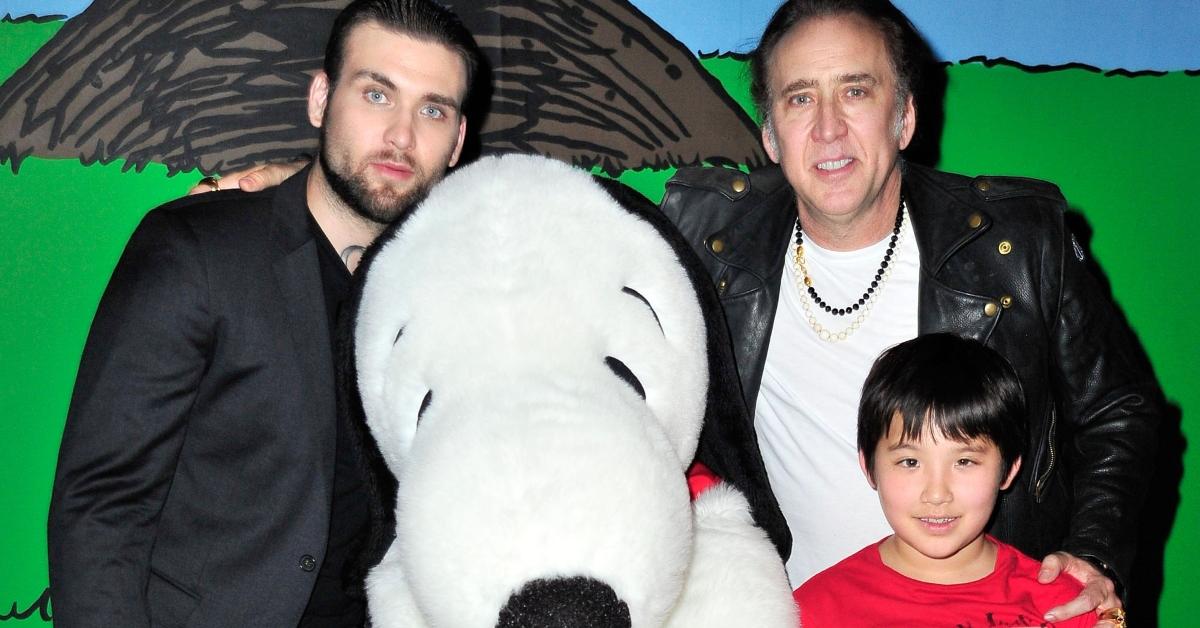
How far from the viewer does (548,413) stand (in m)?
0.89

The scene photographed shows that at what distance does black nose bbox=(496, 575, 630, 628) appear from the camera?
800 millimetres

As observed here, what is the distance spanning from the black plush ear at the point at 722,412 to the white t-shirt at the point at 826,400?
439 mm

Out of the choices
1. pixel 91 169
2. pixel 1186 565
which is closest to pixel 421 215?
pixel 91 169

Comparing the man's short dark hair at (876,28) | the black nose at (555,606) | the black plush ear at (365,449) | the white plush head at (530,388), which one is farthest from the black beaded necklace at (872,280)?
the black nose at (555,606)

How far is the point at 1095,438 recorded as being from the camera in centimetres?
163

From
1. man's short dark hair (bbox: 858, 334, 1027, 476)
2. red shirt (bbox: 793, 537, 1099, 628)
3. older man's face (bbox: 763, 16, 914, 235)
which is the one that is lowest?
red shirt (bbox: 793, 537, 1099, 628)

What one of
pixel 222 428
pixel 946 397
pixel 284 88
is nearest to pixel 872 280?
pixel 946 397

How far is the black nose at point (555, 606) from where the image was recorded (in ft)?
2.62

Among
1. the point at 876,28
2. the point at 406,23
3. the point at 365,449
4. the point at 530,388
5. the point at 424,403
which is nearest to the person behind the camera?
the point at 530,388

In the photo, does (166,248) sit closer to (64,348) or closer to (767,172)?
(64,348)

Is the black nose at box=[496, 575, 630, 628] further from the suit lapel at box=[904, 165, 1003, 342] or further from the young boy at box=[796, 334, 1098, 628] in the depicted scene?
the suit lapel at box=[904, 165, 1003, 342]

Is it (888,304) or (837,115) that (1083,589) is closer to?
(888,304)

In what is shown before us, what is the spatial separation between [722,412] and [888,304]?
24.3 inches

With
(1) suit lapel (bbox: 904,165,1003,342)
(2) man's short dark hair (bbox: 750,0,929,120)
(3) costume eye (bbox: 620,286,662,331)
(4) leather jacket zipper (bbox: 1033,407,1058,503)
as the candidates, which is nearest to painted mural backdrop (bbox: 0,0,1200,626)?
(2) man's short dark hair (bbox: 750,0,929,120)
